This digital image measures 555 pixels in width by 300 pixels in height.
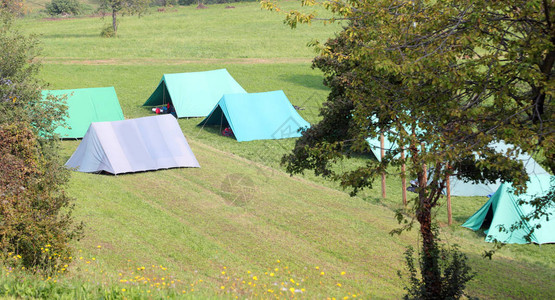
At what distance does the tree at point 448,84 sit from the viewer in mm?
7059

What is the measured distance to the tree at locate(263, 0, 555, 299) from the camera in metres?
7.06

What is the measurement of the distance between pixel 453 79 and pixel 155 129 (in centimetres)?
1332

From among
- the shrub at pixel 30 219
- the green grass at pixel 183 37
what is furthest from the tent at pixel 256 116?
the green grass at pixel 183 37

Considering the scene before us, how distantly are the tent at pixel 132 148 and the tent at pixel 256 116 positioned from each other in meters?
5.06

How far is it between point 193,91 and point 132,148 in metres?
10.6

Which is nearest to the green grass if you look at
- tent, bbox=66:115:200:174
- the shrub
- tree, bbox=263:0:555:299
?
tent, bbox=66:115:200:174

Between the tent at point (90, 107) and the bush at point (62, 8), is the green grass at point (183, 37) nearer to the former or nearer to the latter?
the bush at point (62, 8)

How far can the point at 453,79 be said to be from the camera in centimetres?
775

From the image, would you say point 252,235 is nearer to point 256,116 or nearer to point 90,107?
point 256,116

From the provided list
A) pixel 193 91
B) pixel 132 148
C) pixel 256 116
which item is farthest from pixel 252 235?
pixel 193 91

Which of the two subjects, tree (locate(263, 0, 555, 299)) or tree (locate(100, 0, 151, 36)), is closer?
tree (locate(263, 0, 555, 299))

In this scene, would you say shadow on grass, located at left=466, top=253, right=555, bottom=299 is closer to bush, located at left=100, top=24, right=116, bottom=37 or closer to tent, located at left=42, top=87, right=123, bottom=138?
tent, located at left=42, top=87, right=123, bottom=138

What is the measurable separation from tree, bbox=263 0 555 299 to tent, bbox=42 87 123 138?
1730cm

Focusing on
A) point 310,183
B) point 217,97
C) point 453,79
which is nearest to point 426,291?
point 453,79
